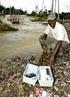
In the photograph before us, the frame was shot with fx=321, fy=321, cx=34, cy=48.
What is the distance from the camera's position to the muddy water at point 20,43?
7.30m

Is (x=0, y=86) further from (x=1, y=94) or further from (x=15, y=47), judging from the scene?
(x=15, y=47)

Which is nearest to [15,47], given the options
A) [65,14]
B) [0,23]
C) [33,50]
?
[33,50]

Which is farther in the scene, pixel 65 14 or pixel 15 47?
pixel 65 14

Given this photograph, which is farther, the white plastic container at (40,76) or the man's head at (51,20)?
the man's head at (51,20)

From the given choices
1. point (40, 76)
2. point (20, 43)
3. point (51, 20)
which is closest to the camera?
point (40, 76)

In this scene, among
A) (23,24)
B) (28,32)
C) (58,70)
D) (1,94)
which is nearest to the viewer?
(1,94)

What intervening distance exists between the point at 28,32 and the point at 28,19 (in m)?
3.11

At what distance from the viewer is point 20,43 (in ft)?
27.3

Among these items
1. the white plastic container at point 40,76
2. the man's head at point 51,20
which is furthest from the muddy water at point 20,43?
the white plastic container at point 40,76

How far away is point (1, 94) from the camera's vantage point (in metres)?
5.06

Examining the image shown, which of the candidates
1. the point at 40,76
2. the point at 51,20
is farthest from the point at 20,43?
the point at 40,76

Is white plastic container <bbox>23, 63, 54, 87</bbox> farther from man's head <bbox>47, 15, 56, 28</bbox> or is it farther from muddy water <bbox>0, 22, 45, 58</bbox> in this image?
muddy water <bbox>0, 22, 45, 58</bbox>

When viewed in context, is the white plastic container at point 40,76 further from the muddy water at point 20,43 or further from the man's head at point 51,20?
the muddy water at point 20,43

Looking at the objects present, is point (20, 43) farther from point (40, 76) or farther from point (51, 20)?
point (40, 76)
